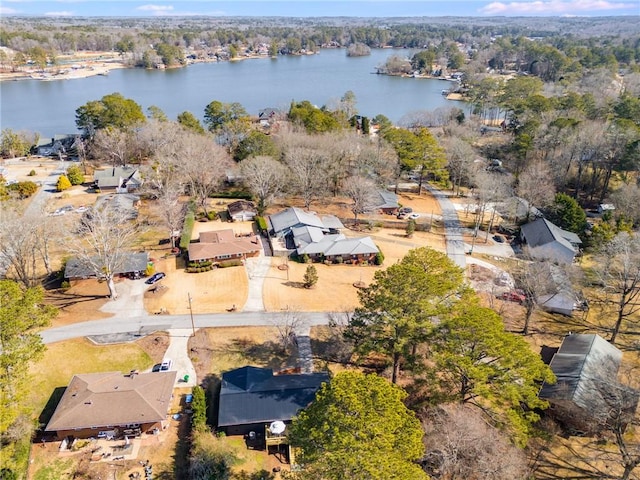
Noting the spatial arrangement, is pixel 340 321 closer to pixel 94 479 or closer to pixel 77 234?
pixel 94 479

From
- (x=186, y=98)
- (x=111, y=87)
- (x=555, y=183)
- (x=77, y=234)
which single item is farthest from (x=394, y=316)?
(x=111, y=87)

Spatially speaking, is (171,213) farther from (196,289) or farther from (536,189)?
(536,189)

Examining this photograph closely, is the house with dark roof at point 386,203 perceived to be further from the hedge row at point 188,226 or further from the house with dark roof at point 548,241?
the hedge row at point 188,226

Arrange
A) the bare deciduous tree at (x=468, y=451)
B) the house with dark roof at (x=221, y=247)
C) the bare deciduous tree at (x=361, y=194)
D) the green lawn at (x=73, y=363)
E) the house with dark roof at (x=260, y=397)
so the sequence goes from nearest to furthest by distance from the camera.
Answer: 1. the bare deciduous tree at (x=468, y=451)
2. the house with dark roof at (x=260, y=397)
3. the green lawn at (x=73, y=363)
4. the house with dark roof at (x=221, y=247)
5. the bare deciduous tree at (x=361, y=194)

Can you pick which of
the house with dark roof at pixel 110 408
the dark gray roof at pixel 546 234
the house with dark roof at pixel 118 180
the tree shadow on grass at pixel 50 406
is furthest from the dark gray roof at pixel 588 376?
Result: the house with dark roof at pixel 118 180

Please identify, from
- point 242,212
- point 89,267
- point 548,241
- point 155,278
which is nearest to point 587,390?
point 548,241

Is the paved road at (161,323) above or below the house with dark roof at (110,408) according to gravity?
below
